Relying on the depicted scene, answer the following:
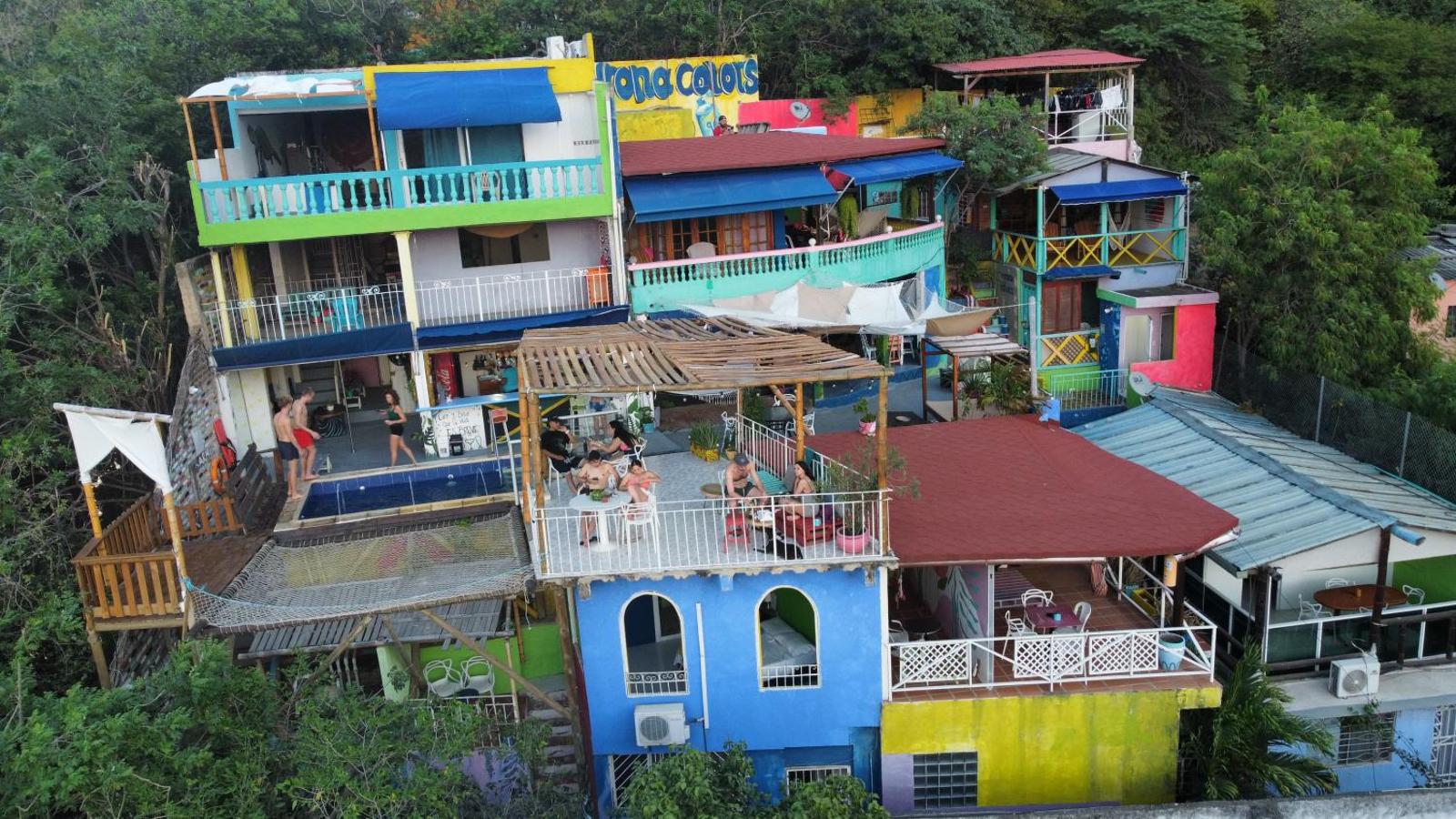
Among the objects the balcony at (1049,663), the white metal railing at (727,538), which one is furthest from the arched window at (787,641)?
the balcony at (1049,663)

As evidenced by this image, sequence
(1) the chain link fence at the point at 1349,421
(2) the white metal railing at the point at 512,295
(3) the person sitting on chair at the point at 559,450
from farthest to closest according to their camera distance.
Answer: (2) the white metal railing at the point at 512,295
(1) the chain link fence at the point at 1349,421
(3) the person sitting on chair at the point at 559,450

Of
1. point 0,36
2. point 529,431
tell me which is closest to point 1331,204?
point 529,431

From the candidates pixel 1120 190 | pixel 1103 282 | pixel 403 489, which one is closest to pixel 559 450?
pixel 403 489

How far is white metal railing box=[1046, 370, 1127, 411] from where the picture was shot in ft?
77.4

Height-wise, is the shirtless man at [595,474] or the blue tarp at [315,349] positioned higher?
the blue tarp at [315,349]

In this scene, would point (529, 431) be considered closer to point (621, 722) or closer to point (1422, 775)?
point (621, 722)

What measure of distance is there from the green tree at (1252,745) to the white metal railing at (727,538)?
→ 4.62 meters

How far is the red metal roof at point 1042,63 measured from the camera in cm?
2831

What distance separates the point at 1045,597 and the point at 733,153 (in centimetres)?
1230

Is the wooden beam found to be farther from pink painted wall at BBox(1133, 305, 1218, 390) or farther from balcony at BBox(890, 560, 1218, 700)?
pink painted wall at BBox(1133, 305, 1218, 390)

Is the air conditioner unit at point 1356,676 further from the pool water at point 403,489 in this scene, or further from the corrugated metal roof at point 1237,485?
the pool water at point 403,489

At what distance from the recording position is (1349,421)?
58.4 feet

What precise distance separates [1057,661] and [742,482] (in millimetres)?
4180

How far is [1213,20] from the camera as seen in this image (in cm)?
3089
